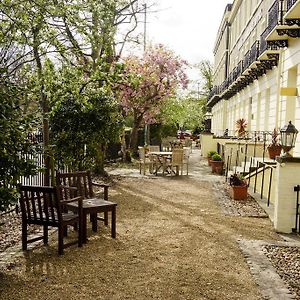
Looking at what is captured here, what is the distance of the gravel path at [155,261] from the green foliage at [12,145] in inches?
39.6

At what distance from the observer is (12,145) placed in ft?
14.6

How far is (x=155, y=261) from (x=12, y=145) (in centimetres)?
234

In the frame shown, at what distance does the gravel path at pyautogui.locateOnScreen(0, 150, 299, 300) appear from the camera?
423cm

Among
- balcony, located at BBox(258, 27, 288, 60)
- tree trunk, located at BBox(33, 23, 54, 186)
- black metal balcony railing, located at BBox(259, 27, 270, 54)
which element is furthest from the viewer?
black metal balcony railing, located at BBox(259, 27, 270, 54)

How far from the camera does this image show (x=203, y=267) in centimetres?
503

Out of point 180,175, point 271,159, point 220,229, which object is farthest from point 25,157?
point 180,175

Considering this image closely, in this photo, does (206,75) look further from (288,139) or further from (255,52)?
(288,139)

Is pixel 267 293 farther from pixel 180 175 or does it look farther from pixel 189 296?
pixel 180 175

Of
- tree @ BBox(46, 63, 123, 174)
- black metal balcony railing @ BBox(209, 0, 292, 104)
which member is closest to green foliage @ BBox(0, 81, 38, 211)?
tree @ BBox(46, 63, 123, 174)

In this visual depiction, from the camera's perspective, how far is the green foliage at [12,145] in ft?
14.2

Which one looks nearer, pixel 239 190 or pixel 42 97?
pixel 42 97

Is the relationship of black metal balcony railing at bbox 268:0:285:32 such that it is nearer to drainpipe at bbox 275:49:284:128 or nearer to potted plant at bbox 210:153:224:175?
drainpipe at bbox 275:49:284:128

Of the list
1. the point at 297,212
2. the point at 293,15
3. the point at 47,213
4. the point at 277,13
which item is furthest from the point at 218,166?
the point at 47,213

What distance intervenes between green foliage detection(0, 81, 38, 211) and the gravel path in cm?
101
